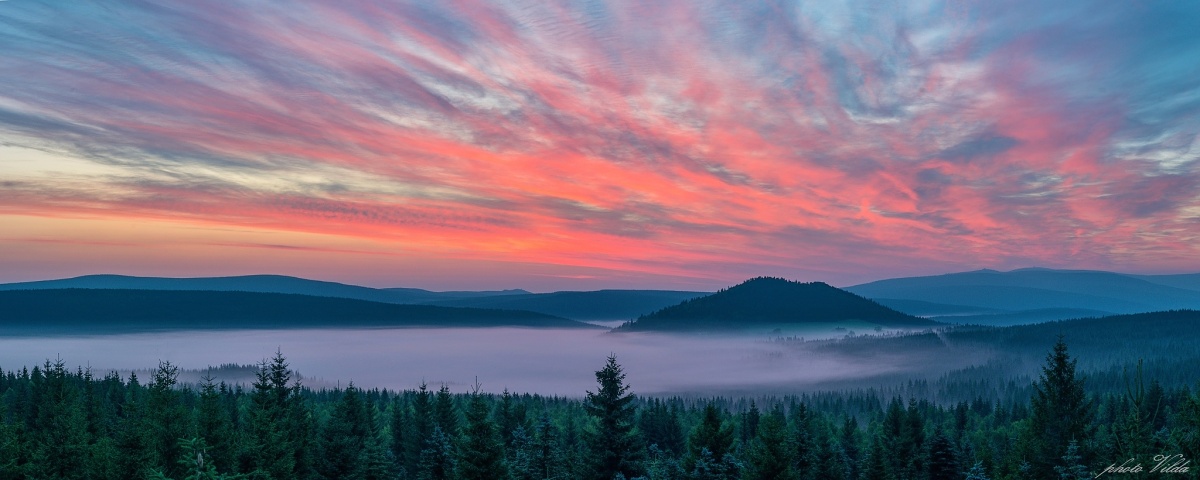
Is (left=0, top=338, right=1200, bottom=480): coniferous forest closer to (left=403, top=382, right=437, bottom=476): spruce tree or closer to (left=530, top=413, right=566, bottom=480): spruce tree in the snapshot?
(left=530, top=413, right=566, bottom=480): spruce tree

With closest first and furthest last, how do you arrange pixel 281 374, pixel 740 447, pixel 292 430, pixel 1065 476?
pixel 1065 476 < pixel 292 430 < pixel 281 374 < pixel 740 447

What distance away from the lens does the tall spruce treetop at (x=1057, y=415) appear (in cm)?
3884

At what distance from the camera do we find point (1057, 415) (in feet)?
131

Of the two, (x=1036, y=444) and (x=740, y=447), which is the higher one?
(x=1036, y=444)

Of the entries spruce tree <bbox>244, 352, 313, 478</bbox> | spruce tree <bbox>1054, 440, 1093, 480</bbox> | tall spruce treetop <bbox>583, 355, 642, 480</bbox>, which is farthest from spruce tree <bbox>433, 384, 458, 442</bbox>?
spruce tree <bbox>1054, 440, 1093, 480</bbox>

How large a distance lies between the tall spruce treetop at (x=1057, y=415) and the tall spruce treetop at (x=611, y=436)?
24.9 metres

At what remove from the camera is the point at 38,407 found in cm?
8512

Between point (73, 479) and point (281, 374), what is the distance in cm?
1773

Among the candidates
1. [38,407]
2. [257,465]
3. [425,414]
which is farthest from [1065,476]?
[38,407]

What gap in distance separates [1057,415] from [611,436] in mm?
28410

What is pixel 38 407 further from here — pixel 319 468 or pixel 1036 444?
pixel 1036 444

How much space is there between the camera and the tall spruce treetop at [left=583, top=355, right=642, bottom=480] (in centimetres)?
3678

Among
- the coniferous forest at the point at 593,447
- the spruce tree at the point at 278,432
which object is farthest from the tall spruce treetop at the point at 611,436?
the spruce tree at the point at 278,432
